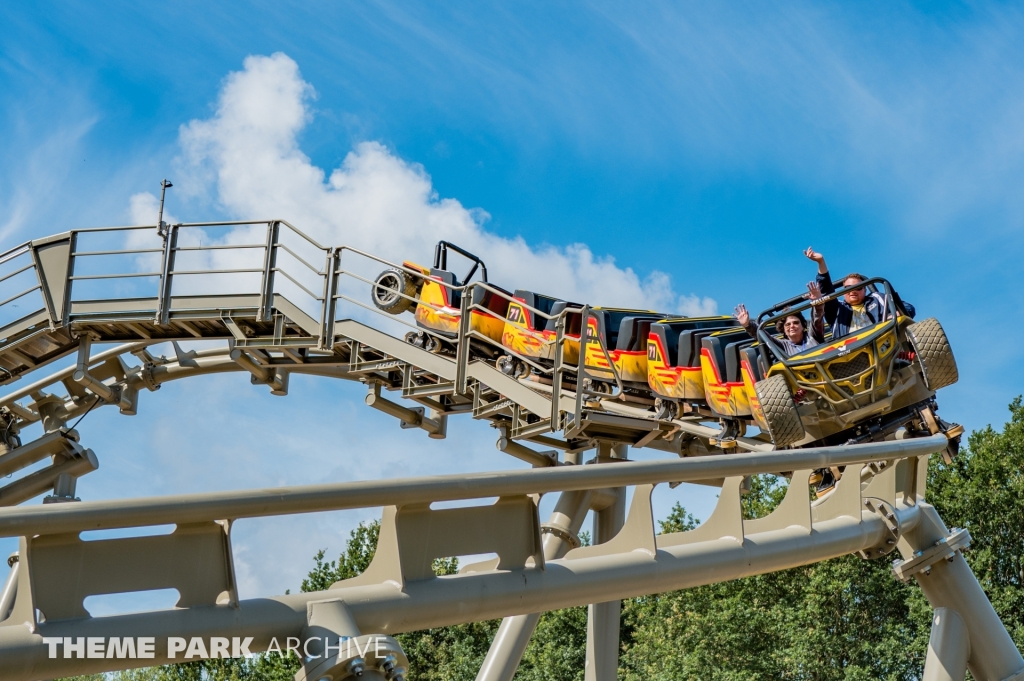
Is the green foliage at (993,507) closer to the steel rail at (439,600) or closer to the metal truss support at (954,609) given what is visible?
the metal truss support at (954,609)

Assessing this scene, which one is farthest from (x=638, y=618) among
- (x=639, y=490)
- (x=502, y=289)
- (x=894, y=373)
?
(x=639, y=490)

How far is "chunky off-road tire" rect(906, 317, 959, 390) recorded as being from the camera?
7.96 metres

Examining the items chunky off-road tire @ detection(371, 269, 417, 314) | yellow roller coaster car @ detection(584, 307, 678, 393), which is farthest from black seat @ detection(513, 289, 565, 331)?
chunky off-road tire @ detection(371, 269, 417, 314)

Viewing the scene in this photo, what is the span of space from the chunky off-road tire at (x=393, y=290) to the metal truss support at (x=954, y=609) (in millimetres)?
5501

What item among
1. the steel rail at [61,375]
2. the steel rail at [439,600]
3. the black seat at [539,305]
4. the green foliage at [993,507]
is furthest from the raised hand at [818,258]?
the green foliage at [993,507]

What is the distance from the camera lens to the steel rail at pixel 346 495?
2.92 meters

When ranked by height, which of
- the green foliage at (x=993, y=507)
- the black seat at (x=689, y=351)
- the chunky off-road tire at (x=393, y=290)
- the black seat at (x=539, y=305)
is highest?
the green foliage at (x=993, y=507)

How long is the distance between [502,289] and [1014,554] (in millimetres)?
14598

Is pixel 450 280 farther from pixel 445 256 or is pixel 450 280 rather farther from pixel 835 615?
pixel 835 615

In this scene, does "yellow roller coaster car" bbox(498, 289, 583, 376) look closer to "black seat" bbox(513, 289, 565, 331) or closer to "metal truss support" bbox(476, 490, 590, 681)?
"black seat" bbox(513, 289, 565, 331)

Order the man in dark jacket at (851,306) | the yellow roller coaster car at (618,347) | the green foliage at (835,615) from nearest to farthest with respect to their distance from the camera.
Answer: the man in dark jacket at (851,306) < the yellow roller coaster car at (618,347) < the green foliage at (835,615)

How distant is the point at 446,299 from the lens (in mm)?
10133

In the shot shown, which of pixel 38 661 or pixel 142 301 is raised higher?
pixel 142 301

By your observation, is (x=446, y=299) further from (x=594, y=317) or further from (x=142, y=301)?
(x=142, y=301)
